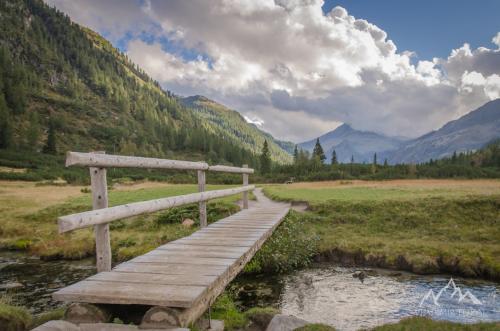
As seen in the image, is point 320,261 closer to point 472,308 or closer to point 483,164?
point 472,308

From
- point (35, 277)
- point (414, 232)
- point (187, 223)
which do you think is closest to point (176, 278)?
point (35, 277)

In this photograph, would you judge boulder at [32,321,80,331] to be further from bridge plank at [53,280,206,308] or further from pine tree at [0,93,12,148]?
pine tree at [0,93,12,148]

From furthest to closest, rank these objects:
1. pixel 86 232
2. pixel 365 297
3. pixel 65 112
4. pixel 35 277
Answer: pixel 65 112, pixel 86 232, pixel 35 277, pixel 365 297

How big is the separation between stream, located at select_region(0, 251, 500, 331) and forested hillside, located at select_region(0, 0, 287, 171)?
90.0 m

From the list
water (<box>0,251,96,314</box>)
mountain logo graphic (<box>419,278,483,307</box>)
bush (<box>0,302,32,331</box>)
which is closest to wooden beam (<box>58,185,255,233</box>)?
bush (<box>0,302,32,331</box>)

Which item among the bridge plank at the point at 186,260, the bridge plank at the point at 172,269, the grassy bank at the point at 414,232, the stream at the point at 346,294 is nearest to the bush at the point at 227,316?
the bridge plank at the point at 186,260

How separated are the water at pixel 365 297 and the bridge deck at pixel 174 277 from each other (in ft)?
9.39

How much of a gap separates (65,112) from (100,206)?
164971 mm

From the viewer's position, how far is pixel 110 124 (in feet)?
516

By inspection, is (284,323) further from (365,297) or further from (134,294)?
(365,297)

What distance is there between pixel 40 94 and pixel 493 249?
17153 centimetres

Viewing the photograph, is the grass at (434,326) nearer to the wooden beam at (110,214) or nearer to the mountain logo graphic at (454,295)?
the mountain logo graphic at (454,295)

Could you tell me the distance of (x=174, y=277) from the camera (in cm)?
446

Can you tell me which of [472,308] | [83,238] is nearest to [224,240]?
[472,308]
